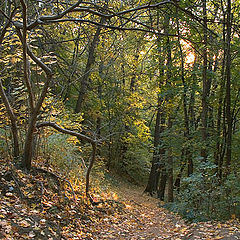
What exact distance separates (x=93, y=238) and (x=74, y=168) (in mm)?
3253

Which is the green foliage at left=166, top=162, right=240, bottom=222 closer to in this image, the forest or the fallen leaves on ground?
the forest

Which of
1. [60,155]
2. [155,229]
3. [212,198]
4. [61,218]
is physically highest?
[60,155]

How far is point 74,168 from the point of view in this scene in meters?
7.82

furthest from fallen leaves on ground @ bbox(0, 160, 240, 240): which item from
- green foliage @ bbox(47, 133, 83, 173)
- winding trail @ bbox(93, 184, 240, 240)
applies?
green foliage @ bbox(47, 133, 83, 173)

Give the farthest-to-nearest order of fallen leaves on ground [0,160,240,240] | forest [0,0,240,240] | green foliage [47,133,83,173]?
green foliage [47,133,83,173]
forest [0,0,240,240]
fallen leaves on ground [0,160,240,240]

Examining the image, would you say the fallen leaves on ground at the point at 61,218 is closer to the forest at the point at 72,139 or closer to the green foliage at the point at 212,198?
the forest at the point at 72,139

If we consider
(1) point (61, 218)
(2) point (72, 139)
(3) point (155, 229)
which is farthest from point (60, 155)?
(3) point (155, 229)

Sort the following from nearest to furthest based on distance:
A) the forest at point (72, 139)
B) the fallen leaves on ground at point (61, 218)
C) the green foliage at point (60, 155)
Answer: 1. the fallen leaves on ground at point (61, 218)
2. the forest at point (72, 139)
3. the green foliage at point (60, 155)

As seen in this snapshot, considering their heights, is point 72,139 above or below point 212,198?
above

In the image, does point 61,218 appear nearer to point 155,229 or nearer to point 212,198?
point 155,229

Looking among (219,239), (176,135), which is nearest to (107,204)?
(219,239)

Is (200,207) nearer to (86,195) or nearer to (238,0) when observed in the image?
(86,195)

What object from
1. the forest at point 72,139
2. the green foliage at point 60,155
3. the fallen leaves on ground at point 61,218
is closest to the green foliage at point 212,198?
the forest at point 72,139

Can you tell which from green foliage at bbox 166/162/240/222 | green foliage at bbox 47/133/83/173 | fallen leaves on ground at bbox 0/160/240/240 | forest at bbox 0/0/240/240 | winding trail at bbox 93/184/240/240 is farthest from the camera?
green foliage at bbox 47/133/83/173
